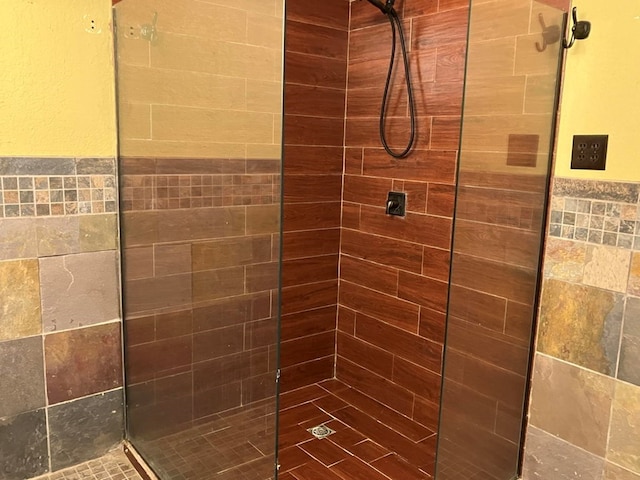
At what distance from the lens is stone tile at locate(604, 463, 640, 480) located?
1612 mm

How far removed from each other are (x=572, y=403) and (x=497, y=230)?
654 mm

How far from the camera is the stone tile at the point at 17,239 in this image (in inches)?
68.0

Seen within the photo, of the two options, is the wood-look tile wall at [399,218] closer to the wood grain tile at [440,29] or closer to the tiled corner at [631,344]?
the wood grain tile at [440,29]

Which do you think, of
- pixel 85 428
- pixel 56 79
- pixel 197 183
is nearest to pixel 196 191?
pixel 197 183

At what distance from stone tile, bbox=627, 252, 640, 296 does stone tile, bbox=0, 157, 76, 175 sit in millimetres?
1851

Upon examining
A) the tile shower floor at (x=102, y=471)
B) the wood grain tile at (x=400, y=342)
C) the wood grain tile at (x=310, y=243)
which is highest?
the wood grain tile at (x=310, y=243)

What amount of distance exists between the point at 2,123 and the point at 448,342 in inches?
61.0

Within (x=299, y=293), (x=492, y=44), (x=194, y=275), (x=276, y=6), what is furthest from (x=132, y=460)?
(x=492, y=44)

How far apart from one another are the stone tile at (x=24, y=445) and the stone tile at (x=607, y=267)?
76.2 inches

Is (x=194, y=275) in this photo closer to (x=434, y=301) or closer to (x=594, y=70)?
(x=434, y=301)

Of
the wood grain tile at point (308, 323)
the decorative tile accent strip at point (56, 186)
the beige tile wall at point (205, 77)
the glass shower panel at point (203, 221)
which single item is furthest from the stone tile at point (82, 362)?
the wood grain tile at point (308, 323)

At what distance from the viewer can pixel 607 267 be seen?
1639 mm

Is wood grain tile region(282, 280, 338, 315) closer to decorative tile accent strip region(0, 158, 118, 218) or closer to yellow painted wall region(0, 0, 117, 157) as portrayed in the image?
decorative tile accent strip region(0, 158, 118, 218)

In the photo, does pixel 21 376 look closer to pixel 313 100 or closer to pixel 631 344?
pixel 313 100
